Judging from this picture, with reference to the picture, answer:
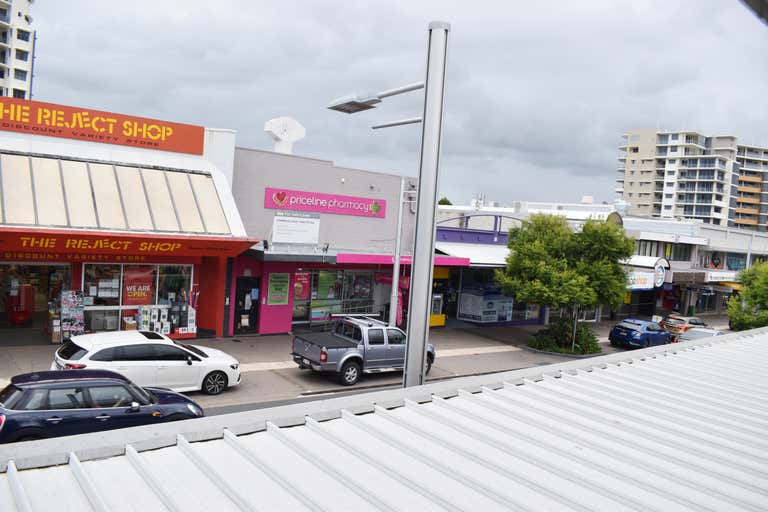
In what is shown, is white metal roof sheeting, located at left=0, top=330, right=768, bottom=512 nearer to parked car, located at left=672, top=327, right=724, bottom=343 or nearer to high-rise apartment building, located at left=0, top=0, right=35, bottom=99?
parked car, located at left=672, top=327, right=724, bottom=343

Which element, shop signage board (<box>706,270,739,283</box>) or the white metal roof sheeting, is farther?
shop signage board (<box>706,270,739,283</box>)

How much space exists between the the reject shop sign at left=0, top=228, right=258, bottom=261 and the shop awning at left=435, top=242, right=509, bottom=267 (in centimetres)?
1166

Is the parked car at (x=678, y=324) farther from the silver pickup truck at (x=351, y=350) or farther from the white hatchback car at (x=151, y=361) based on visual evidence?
the white hatchback car at (x=151, y=361)

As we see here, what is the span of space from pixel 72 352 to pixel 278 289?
36.0ft

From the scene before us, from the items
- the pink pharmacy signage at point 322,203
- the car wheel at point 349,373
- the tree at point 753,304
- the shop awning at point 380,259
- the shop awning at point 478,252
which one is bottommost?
the car wheel at point 349,373

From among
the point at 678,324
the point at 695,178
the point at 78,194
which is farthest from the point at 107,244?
the point at 695,178

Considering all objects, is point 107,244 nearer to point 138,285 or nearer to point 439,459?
point 138,285

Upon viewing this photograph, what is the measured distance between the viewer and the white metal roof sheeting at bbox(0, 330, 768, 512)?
399 cm

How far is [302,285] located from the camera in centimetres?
2536

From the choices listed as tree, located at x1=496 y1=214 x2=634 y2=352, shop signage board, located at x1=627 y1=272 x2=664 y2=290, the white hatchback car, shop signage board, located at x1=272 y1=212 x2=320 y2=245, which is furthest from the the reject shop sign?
shop signage board, located at x1=627 y1=272 x2=664 y2=290

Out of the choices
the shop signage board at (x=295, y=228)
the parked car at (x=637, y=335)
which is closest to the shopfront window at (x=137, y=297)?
the shop signage board at (x=295, y=228)

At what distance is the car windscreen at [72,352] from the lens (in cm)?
1366

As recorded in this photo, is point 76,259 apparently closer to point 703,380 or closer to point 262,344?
point 262,344

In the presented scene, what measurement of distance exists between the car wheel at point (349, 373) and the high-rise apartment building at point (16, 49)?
235 ft
